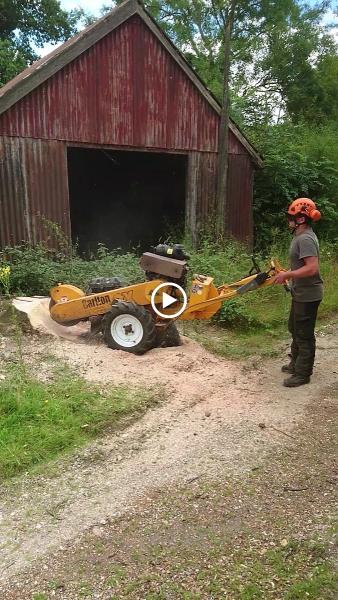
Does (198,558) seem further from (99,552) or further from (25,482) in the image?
(25,482)

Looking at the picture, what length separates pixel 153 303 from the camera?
595 centimetres

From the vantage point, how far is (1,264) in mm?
9477

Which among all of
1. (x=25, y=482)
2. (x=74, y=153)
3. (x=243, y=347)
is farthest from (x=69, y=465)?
(x=74, y=153)

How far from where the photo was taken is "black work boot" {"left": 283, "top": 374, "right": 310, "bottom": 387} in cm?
549

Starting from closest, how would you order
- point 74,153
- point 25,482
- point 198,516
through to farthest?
1. point 198,516
2. point 25,482
3. point 74,153

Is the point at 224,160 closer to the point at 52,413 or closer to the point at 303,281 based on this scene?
the point at 303,281

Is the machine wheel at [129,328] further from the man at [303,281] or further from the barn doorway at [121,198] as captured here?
the barn doorway at [121,198]

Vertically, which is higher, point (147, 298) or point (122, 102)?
point (122, 102)

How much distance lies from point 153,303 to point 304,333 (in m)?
1.73

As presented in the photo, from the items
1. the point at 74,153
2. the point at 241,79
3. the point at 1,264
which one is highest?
the point at 241,79

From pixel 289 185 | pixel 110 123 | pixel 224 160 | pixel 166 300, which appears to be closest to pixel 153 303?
pixel 166 300

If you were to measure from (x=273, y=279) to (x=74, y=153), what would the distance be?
35.2 feet

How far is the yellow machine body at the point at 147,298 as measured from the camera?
586 cm

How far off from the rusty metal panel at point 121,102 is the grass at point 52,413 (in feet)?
20.9
